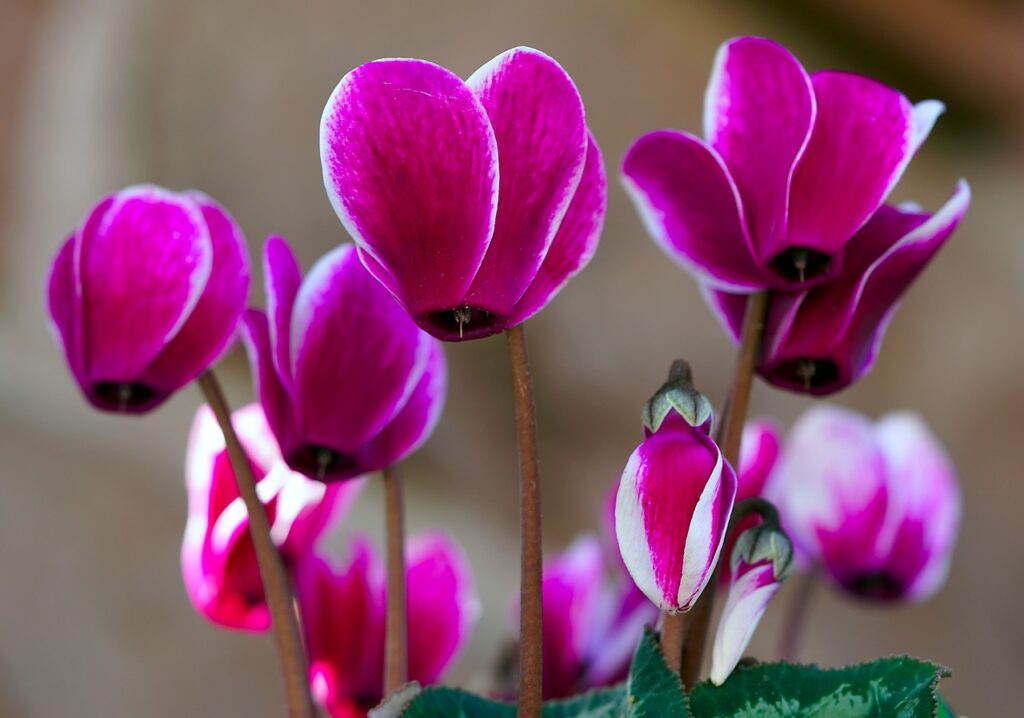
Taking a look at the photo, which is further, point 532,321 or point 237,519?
point 532,321

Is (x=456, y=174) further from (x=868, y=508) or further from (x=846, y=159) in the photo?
(x=868, y=508)

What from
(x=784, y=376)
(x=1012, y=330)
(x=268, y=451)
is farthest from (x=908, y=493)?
(x=1012, y=330)

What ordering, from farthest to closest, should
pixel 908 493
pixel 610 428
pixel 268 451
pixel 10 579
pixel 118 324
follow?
pixel 610 428
pixel 10 579
pixel 908 493
pixel 268 451
pixel 118 324

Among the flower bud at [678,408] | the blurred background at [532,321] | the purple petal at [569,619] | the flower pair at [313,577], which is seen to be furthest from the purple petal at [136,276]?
the blurred background at [532,321]

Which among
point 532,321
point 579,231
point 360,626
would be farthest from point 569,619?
point 532,321

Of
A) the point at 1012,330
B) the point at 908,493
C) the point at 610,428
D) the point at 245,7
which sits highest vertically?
the point at 245,7

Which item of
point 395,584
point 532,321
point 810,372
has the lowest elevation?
point 532,321

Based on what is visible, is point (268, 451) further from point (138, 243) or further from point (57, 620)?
point (57, 620)

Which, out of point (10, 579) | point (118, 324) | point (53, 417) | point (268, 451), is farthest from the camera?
point (53, 417)
